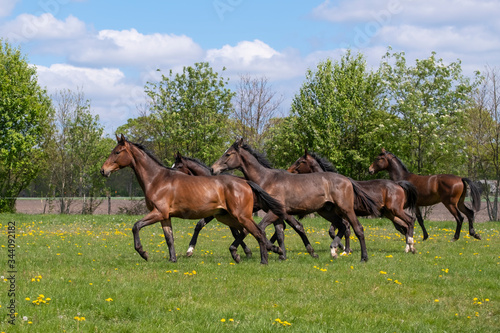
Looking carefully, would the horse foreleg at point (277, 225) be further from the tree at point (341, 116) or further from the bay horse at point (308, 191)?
the tree at point (341, 116)

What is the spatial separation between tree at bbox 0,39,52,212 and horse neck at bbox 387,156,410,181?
21.5m

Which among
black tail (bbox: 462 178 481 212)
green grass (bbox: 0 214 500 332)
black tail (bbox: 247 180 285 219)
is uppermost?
black tail (bbox: 462 178 481 212)

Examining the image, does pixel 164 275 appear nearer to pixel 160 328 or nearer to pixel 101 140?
pixel 160 328

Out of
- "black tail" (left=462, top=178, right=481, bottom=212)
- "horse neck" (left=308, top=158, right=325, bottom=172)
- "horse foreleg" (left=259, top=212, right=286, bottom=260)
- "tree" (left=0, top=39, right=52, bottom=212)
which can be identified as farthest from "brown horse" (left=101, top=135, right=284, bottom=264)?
"tree" (left=0, top=39, right=52, bottom=212)

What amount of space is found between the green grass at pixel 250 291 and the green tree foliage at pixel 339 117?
21.4 metres

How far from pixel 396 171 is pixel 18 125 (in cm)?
2266

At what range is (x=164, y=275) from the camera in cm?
945

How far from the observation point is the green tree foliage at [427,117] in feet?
109

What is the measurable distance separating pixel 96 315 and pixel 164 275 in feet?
9.04

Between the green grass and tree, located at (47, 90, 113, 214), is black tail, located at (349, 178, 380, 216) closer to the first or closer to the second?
the green grass

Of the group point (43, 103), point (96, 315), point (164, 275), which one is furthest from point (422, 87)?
point (96, 315)

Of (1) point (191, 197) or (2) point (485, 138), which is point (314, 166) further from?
(2) point (485, 138)

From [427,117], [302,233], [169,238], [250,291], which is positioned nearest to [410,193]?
[302,233]

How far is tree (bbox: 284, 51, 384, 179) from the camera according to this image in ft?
117
